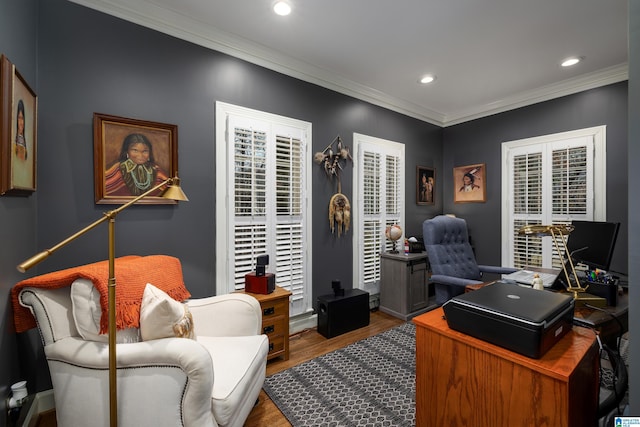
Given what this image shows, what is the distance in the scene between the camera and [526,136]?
381 cm

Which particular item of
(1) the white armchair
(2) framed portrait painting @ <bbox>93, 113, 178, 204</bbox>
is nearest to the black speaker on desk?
(1) the white armchair

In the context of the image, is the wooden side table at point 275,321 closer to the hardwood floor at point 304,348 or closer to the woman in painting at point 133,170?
the hardwood floor at point 304,348

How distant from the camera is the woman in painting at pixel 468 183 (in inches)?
170

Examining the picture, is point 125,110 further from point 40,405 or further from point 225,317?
point 40,405

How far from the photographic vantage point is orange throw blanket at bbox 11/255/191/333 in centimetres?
134

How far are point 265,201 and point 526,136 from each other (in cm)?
368

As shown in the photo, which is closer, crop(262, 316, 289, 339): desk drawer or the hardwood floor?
the hardwood floor

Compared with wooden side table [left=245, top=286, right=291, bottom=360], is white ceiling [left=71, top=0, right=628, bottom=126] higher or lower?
higher

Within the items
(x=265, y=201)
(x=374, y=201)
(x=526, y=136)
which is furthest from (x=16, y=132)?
(x=526, y=136)

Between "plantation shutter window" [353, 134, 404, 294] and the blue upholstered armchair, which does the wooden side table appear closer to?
"plantation shutter window" [353, 134, 404, 294]

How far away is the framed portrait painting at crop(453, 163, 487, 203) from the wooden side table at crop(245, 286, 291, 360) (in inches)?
135

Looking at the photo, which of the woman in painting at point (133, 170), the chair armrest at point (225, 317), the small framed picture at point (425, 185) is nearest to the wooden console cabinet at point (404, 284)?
the small framed picture at point (425, 185)

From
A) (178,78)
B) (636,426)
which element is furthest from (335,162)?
(636,426)

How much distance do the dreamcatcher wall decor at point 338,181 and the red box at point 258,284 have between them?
3.60 ft
